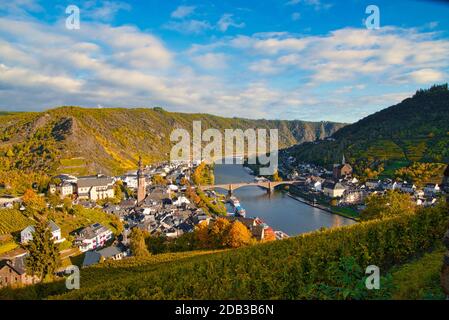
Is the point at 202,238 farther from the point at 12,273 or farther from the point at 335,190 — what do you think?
the point at 335,190

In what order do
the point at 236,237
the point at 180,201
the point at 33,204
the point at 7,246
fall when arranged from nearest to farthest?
the point at 236,237 < the point at 7,246 < the point at 33,204 < the point at 180,201

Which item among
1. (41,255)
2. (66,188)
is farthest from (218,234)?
(66,188)

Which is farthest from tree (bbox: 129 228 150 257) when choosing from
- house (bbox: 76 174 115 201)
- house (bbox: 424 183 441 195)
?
house (bbox: 424 183 441 195)

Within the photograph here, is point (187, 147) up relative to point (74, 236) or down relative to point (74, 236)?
up

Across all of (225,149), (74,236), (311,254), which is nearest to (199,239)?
(311,254)

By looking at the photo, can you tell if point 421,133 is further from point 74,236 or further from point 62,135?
point 62,135

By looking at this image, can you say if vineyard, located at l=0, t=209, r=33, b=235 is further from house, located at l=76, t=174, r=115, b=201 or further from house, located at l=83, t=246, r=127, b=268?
house, located at l=76, t=174, r=115, b=201

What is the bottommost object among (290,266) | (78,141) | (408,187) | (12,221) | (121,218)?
(121,218)
